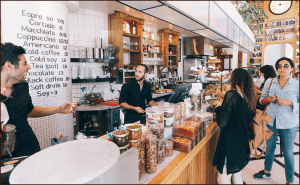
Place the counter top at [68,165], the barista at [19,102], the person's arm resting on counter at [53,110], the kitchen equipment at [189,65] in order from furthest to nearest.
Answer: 1. the kitchen equipment at [189,65]
2. the person's arm resting on counter at [53,110]
3. the barista at [19,102]
4. the counter top at [68,165]

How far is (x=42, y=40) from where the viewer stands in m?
2.31

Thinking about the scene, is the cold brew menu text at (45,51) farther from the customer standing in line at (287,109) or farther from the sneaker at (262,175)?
the sneaker at (262,175)

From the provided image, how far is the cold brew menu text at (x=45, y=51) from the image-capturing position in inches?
85.5

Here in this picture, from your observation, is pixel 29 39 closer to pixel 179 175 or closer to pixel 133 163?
pixel 133 163

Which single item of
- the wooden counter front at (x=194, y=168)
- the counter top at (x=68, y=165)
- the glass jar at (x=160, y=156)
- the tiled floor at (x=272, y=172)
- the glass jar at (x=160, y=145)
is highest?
the counter top at (x=68, y=165)

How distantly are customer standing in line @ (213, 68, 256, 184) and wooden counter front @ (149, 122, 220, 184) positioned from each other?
0.18 metres

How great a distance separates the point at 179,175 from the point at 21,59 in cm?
140

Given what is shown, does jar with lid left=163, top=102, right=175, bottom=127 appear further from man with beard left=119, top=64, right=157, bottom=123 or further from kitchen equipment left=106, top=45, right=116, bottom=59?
kitchen equipment left=106, top=45, right=116, bottom=59

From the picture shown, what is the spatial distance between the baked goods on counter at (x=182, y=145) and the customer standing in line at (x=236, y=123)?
508 millimetres

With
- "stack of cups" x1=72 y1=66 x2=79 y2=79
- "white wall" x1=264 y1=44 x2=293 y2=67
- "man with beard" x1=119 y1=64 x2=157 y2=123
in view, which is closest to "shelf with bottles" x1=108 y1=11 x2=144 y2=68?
"stack of cups" x1=72 y1=66 x2=79 y2=79

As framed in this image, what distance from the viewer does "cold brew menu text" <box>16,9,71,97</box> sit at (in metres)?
2.17

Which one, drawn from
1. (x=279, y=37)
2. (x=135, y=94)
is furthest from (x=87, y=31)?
(x=279, y=37)

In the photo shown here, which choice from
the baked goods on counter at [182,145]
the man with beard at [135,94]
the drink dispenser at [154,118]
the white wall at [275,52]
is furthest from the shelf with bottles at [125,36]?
the white wall at [275,52]

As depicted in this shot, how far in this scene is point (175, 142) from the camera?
165cm
